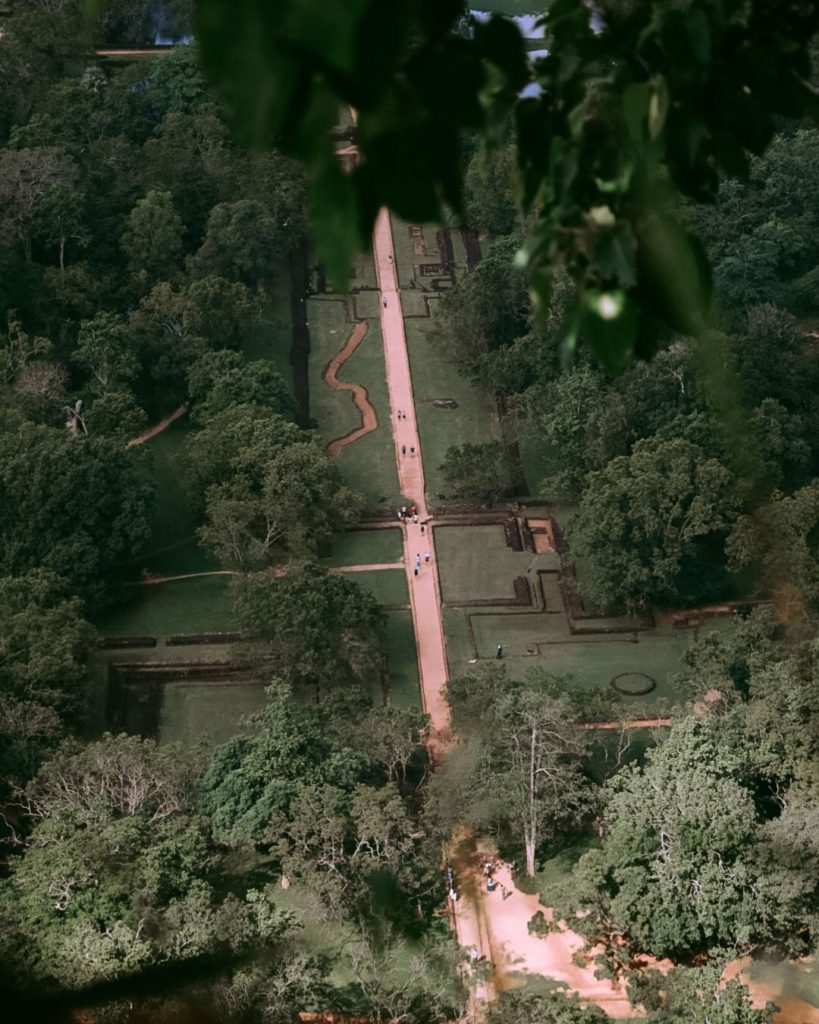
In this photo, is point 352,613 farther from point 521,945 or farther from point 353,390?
point 353,390

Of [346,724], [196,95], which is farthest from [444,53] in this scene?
[196,95]

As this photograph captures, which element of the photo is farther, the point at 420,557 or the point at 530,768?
the point at 420,557

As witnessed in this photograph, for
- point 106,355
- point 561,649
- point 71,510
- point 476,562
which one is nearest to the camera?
point 561,649

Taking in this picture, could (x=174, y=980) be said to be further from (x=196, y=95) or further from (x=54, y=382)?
(x=196, y=95)

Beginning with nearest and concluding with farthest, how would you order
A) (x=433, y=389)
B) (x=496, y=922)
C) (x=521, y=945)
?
1. (x=521, y=945)
2. (x=496, y=922)
3. (x=433, y=389)

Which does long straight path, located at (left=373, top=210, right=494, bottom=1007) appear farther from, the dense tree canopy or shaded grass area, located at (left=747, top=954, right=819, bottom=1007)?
the dense tree canopy

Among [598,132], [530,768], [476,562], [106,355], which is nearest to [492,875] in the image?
[530,768]
